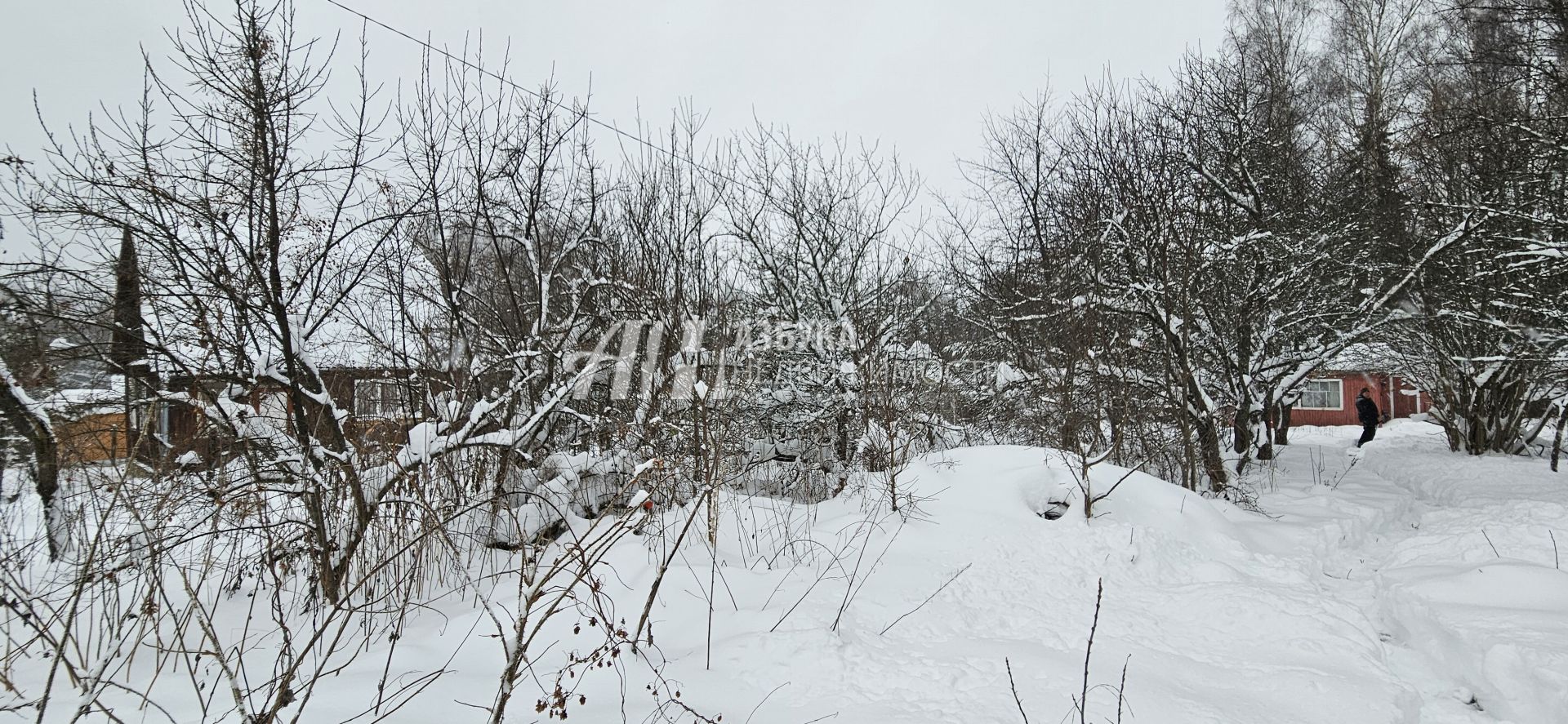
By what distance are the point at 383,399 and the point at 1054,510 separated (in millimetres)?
5185

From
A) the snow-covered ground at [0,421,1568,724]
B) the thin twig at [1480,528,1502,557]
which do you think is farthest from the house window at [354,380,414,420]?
the thin twig at [1480,528,1502,557]

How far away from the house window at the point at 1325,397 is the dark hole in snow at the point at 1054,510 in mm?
23678

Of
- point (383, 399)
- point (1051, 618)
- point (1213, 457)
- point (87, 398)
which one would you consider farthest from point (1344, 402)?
point (87, 398)

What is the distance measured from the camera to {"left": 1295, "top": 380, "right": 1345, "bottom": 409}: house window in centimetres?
2387

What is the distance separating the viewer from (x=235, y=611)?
3.74m

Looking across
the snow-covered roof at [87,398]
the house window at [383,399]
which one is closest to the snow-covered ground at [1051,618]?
the house window at [383,399]

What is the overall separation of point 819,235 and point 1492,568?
9.11 meters

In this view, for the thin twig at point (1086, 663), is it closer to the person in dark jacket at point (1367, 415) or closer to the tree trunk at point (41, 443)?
the tree trunk at point (41, 443)

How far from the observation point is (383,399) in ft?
17.1

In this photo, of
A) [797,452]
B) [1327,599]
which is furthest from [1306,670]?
[797,452]

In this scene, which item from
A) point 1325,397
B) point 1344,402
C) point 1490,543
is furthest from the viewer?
point 1325,397

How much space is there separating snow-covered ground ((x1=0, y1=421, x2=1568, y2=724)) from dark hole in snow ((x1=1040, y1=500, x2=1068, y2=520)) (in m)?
0.07

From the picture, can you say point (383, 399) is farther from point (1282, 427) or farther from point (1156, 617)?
→ point (1282, 427)

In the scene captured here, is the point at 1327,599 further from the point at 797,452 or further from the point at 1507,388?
the point at 1507,388
